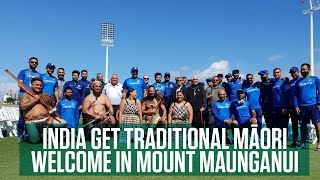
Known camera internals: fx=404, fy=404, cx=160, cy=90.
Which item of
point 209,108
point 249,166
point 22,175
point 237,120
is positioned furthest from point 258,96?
point 22,175

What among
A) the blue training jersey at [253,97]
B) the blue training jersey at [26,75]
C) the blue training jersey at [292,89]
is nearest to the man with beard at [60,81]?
the blue training jersey at [26,75]

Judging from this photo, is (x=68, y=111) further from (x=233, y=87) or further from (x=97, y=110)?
(x=233, y=87)

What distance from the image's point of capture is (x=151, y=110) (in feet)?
36.6

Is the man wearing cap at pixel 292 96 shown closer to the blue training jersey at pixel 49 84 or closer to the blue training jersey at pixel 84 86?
the blue training jersey at pixel 84 86

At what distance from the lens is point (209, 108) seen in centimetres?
1276

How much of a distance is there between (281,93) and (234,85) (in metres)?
1.87

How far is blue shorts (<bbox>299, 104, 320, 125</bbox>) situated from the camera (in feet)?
32.9

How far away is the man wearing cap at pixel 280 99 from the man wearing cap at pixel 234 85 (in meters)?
1.46

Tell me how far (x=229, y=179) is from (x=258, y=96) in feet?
18.7

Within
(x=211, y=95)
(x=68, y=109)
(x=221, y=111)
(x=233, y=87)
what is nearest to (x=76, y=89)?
(x=68, y=109)

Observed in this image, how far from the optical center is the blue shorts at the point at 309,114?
10.0m

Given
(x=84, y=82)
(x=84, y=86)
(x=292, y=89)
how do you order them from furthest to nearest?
(x=84, y=82) → (x=84, y=86) → (x=292, y=89)

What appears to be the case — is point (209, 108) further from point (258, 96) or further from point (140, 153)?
point (140, 153)

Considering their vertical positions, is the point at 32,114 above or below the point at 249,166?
above
